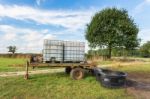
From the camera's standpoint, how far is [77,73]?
16.0 metres

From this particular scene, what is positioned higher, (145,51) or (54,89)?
(145,51)

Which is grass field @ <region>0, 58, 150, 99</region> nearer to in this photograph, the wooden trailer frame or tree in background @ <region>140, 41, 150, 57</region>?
the wooden trailer frame

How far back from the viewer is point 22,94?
12094 millimetres

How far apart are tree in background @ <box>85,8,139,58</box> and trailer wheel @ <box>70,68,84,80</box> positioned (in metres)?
31.1

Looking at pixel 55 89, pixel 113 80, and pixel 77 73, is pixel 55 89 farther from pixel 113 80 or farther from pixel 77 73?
pixel 113 80

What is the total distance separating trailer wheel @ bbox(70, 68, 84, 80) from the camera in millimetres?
15930

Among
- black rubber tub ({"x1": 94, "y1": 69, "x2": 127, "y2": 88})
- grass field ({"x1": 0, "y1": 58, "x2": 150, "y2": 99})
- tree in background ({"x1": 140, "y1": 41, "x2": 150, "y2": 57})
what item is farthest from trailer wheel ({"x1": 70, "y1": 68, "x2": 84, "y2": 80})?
tree in background ({"x1": 140, "y1": 41, "x2": 150, "y2": 57})

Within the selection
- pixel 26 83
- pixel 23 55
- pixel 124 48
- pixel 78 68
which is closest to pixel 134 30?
pixel 124 48

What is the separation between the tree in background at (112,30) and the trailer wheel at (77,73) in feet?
102

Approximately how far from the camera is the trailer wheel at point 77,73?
15930 millimetres

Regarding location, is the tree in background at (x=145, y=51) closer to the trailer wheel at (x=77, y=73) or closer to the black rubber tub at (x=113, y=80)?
the trailer wheel at (x=77, y=73)

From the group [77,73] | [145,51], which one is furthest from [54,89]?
[145,51]

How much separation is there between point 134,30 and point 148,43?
6406 cm

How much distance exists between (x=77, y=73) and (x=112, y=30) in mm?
32125
